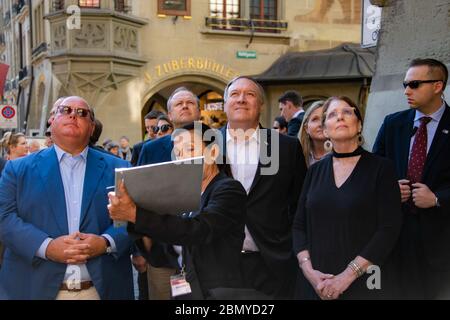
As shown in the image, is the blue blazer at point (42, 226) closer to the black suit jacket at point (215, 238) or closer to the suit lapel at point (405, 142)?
the black suit jacket at point (215, 238)

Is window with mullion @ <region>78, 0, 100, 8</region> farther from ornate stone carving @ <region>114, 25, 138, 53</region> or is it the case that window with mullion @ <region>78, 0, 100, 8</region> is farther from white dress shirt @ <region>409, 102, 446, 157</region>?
white dress shirt @ <region>409, 102, 446, 157</region>

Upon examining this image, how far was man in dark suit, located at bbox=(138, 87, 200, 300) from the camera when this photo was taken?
2.92 meters

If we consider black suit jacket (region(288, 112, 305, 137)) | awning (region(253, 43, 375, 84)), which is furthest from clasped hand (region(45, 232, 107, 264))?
awning (region(253, 43, 375, 84))

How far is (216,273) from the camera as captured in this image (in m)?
2.77

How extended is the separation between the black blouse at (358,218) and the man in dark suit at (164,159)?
2.68ft

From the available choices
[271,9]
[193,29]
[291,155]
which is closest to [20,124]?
[193,29]

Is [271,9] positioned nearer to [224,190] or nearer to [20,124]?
[20,124]

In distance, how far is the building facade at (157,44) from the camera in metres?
15.5

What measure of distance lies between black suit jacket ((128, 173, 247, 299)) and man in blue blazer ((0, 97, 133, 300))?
20.6 inches

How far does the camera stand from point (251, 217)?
11.1 feet

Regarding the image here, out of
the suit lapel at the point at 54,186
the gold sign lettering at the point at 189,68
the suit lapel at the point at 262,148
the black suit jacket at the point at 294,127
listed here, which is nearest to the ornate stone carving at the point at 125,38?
the gold sign lettering at the point at 189,68

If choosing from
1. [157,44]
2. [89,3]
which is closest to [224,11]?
[157,44]

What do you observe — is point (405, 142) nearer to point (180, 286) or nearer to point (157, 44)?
point (180, 286)

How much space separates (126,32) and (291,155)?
523 inches
